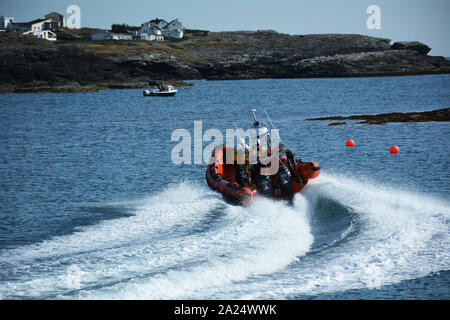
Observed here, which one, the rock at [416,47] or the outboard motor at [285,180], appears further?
the rock at [416,47]

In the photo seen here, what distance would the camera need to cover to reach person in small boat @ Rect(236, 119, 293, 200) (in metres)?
16.2

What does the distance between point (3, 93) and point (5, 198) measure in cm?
6552

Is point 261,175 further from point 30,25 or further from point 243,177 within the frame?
point 30,25

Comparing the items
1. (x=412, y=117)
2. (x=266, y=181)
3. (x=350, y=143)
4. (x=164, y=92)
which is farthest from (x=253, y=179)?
(x=164, y=92)

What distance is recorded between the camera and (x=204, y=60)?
381 feet

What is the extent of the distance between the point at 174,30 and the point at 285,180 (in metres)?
128

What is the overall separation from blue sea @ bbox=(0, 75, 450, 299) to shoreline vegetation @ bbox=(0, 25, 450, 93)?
2319 inches

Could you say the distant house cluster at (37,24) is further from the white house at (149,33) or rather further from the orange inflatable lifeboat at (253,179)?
the orange inflatable lifeboat at (253,179)

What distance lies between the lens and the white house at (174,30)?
13888 centimetres

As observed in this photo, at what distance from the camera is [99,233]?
14.3 m

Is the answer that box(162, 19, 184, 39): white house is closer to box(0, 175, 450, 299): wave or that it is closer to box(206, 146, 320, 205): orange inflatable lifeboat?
box(206, 146, 320, 205): orange inflatable lifeboat

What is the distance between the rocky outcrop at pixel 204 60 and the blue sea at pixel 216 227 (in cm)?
5904

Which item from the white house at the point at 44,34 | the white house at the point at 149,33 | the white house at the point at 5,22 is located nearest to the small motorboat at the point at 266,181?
the white house at the point at 44,34

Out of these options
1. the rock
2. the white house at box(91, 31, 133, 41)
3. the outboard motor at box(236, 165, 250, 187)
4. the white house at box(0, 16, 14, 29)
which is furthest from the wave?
the white house at box(0, 16, 14, 29)
